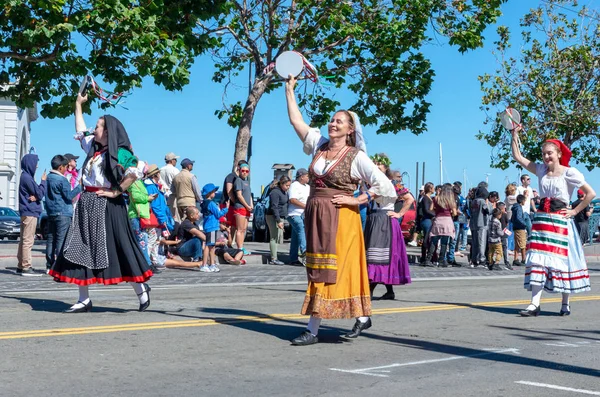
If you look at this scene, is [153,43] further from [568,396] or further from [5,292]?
[568,396]

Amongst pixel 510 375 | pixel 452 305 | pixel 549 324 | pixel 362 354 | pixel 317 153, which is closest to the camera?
pixel 510 375

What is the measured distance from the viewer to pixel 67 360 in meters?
6.82

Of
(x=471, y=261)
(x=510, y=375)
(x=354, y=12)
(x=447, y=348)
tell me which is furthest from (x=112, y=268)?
(x=354, y=12)

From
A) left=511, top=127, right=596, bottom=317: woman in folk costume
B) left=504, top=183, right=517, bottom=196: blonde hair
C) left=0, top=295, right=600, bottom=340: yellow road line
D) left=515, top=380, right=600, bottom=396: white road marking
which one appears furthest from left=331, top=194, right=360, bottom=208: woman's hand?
left=504, top=183, right=517, bottom=196: blonde hair

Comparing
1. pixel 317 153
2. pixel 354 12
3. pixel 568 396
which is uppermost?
pixel 354 12

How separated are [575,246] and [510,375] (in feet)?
14.3

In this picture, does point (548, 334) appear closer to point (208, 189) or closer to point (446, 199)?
point (208, 189)

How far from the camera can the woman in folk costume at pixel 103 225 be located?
30.8 feet

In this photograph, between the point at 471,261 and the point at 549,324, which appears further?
the point at 471,261

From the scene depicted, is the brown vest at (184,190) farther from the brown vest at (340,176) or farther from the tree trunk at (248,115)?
the brown vest at (340,176)

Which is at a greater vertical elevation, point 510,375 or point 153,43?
point 153,43

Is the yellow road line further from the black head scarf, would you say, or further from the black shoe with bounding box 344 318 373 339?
the black head scarf

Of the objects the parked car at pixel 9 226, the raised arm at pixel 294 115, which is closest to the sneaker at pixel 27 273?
the raised arm at pixel 294 115

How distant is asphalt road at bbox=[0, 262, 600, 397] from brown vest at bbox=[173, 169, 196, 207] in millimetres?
7648
